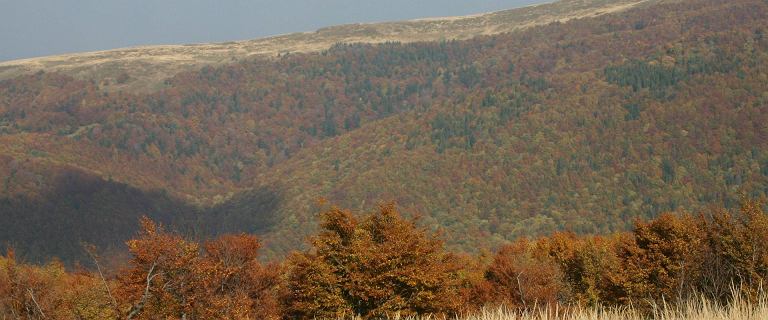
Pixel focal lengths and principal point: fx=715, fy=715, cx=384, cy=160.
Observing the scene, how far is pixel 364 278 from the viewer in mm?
43656

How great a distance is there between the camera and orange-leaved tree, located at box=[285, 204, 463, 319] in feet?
142

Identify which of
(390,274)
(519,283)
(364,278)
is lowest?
(519,283)

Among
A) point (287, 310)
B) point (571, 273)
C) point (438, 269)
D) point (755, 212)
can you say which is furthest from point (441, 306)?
point (571, 273)

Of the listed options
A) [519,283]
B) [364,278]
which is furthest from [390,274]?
[519,283]

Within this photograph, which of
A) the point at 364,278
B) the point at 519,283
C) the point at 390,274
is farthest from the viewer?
the point at 519,283

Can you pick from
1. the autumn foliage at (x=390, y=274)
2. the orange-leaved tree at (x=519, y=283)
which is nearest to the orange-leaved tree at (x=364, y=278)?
the autumn foliage at (x=390, y=274)

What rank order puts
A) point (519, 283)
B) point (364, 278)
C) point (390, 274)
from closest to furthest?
point (390, 274) < point (364, 278) < point (519, 283)

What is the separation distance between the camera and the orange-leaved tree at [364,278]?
43.3 m

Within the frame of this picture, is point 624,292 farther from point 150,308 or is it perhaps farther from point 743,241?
point 150,308

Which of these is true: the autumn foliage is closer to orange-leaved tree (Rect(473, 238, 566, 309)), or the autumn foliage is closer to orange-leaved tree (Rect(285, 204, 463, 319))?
orange-leaved tree (Rect(285, 204, 463, 319))

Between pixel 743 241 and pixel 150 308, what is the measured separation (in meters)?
34.6

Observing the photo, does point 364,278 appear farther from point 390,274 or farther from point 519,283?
point 519,283

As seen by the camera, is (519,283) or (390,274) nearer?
(390,274)

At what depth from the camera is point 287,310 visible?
48.3 m
